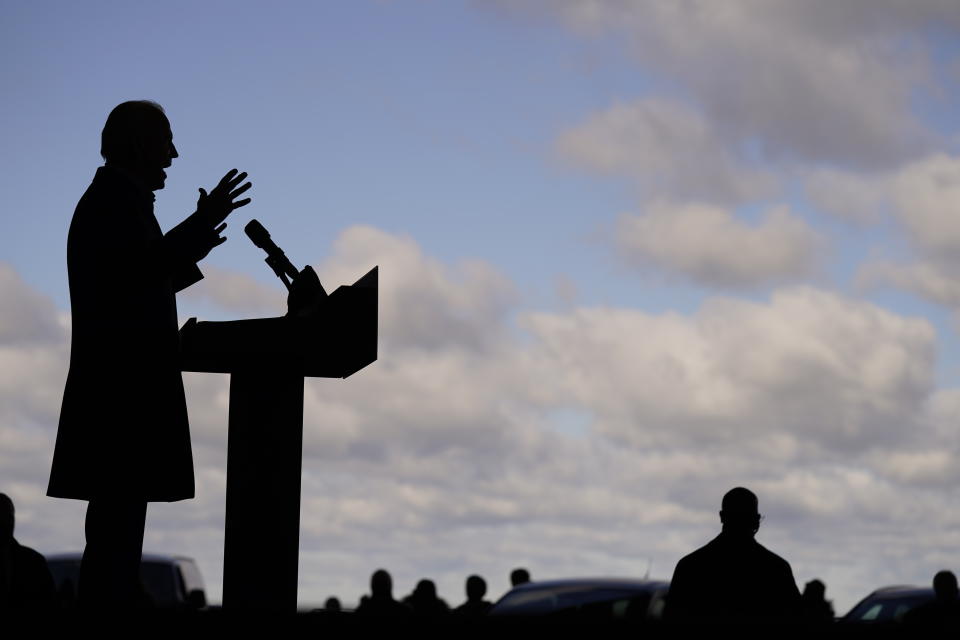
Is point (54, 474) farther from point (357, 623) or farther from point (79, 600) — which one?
point (357, 623)

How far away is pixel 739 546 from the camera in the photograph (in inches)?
304

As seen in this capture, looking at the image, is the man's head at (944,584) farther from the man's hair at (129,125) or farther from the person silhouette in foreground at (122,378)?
the man's hair at (129,125)

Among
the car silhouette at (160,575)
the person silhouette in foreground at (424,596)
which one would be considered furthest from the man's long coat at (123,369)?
the car silhouette at (160,575)

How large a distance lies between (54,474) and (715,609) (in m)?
3.65

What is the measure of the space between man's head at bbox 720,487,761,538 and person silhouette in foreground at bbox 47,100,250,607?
10.6 feet

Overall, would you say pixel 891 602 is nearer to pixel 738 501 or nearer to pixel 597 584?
pixel 597 584

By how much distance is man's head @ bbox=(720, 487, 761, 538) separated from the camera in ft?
25.2

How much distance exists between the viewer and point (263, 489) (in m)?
5.53

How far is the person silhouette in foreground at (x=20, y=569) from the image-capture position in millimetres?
7508

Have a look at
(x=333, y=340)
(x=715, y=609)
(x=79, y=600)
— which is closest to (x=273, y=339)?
(x=333, y=340)

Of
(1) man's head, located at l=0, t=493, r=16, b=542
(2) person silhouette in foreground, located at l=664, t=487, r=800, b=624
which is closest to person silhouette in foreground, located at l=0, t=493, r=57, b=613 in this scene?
(1) man's head, located at l=0, t=493, r=16, b=542

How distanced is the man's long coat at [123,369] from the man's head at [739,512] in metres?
3.25

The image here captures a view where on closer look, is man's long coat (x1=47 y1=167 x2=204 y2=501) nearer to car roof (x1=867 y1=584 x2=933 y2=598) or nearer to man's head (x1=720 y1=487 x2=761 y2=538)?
man's head (x1=720 y1=487 x2=761 y2=538)

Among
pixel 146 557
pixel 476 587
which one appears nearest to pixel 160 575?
pixel 146 557
